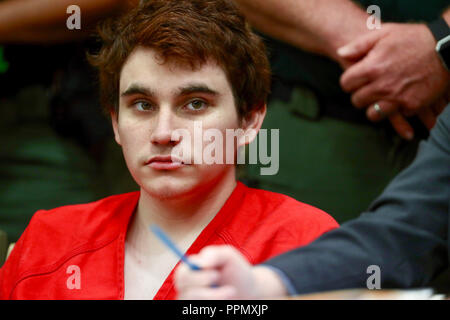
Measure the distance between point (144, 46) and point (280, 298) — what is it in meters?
0.54

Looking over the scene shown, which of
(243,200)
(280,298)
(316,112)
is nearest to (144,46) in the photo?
(243,200)

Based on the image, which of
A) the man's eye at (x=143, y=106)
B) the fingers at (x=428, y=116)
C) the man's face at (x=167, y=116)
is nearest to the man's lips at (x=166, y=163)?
the man's face at (x=167, y=116)

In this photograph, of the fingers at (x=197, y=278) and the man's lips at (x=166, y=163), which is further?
the man's lips at (x=166, y=163)

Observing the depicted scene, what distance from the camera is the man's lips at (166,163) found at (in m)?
0.99

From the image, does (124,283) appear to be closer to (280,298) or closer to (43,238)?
(43,238)

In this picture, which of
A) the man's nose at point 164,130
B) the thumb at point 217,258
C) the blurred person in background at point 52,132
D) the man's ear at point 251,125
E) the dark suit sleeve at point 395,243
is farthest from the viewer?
the blurred person in background at point 52,132

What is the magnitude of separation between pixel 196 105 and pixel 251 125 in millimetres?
173

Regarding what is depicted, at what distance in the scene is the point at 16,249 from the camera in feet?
3.84

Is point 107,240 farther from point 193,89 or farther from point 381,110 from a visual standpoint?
point 381,110

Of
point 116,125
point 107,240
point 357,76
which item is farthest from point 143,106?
A: point 357,76

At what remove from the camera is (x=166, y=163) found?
0.99 metres

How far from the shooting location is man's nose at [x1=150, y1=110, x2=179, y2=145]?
38.3 inches

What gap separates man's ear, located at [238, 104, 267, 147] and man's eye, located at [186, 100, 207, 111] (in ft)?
0.41

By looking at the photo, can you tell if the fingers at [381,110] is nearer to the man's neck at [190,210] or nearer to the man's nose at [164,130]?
the man's neck at [190,210]
